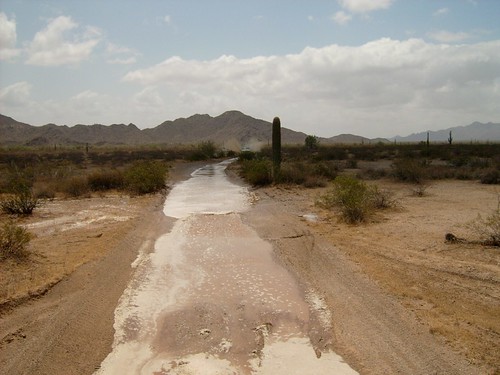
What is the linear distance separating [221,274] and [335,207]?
7540 millimetres

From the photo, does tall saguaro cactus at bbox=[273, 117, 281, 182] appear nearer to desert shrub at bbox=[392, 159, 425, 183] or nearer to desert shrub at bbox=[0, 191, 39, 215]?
desert shrub at bbox=[392, 159, 425, 183]

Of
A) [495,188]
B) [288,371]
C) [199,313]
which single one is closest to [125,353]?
[199,313]

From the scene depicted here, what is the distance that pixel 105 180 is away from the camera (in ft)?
73.4

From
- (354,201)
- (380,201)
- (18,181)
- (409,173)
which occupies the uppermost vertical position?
(18,181)

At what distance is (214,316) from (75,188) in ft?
50.3

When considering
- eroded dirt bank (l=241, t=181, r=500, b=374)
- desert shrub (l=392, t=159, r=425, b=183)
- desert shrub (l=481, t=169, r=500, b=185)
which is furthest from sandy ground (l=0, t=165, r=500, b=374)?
desert shrub (l=392, t=159, r=425, b=183)

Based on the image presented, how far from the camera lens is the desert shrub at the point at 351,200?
1326 centimetres

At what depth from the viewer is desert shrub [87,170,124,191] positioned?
71.9 feet

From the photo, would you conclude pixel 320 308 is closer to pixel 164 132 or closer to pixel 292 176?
pixel 292 176

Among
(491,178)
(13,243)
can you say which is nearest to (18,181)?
(13,243)

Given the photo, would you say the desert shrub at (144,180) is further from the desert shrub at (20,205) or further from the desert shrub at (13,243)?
the desert shrub at (13,243)

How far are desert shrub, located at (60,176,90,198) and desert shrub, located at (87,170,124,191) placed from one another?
0.95m

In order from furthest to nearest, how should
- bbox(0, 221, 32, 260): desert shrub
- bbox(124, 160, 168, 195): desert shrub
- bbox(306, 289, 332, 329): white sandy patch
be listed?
bbox(124, 160, 168, 195): desert shrub
bbox(0, 221, 32, 260): desert shrub
bbox(306, 289, 332, 329): white sandy patch

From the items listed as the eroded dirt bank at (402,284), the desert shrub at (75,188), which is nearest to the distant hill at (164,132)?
the desert shrub at (75,188)
